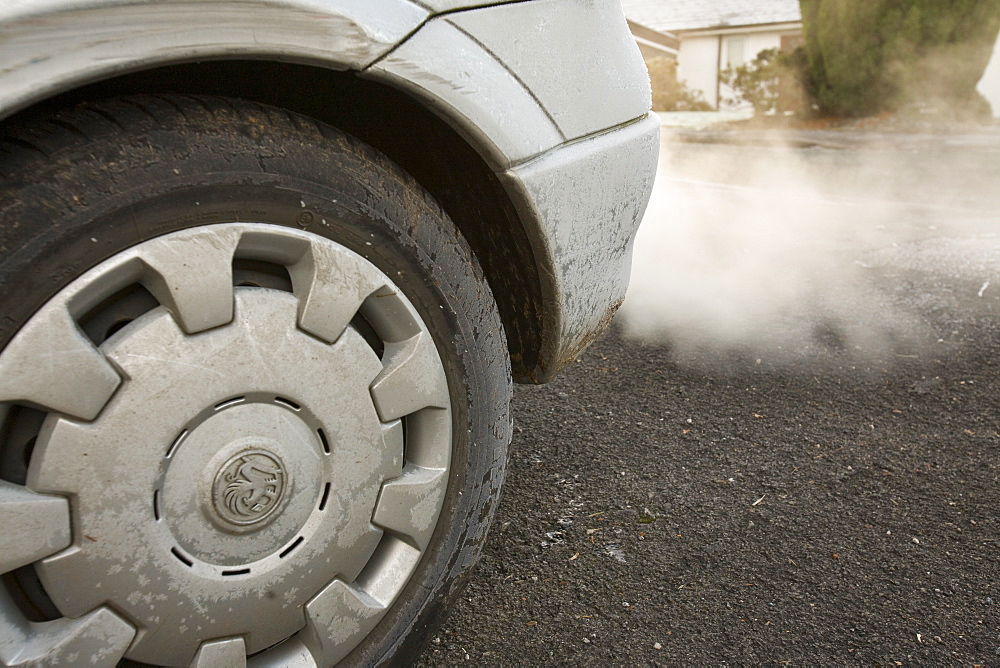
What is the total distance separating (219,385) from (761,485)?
1.72m

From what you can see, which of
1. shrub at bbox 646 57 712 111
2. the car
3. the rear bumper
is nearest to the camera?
the car

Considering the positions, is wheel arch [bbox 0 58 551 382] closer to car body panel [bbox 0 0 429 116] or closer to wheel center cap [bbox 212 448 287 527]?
car body panel [bbox 0 0 429 116]

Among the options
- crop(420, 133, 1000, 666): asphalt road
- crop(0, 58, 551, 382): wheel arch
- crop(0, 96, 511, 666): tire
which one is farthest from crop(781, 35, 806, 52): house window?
crop(0, 96, 511, 666): tire

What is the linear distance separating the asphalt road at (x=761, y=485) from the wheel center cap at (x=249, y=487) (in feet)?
2.12

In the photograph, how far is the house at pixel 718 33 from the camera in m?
24.5

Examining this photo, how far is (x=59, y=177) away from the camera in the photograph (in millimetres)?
1176

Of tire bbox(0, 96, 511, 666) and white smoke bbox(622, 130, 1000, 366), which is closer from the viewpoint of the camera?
tire bbox(0, 96, 511, 666)

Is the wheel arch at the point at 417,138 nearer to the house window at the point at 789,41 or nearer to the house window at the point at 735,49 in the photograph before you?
the house window at the point at 789,41

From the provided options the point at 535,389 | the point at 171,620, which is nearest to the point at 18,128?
the point at 171,620

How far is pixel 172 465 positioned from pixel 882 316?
3635 millimetres

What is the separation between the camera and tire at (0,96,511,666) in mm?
1171

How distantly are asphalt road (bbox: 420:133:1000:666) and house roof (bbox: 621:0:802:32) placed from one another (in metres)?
22.0

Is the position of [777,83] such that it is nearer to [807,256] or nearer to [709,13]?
[709,13]

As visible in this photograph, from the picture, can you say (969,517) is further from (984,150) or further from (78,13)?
(984,150)
